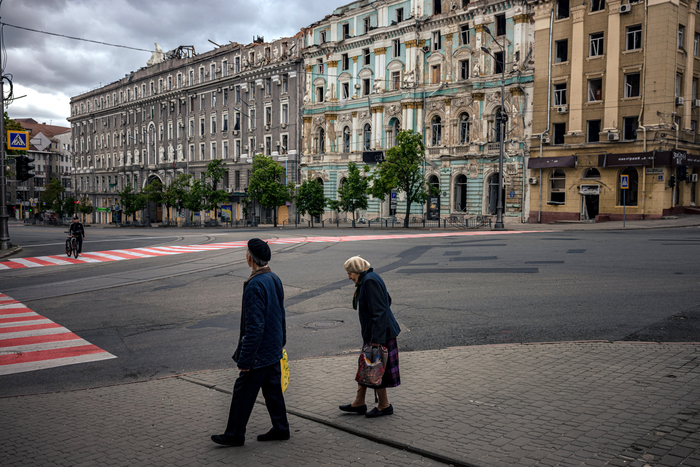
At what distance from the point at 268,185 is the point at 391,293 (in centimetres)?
4420

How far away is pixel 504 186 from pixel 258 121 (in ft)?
105

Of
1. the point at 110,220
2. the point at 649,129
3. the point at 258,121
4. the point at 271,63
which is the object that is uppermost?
the point at 271,63

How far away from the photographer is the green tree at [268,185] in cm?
5581

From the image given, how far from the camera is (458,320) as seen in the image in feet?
33.4

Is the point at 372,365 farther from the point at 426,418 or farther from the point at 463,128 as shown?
the point at 463,128

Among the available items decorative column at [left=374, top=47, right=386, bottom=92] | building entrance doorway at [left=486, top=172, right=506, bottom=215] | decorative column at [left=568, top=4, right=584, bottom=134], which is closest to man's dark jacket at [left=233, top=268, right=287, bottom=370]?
decorative column at [left=568, top=4, right=584, bottom=134]

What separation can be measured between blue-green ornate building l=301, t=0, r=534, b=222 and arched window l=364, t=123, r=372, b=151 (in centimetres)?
10

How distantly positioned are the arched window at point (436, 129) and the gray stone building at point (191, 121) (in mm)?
16799

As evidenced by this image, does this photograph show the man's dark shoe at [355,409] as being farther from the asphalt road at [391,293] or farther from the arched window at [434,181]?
the arched window at [434,181]

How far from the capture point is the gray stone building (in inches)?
2463

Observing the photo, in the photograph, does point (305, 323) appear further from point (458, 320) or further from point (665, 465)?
point (665, 465)

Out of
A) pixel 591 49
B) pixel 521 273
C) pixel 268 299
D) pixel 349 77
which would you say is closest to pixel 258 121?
pixel 349 77

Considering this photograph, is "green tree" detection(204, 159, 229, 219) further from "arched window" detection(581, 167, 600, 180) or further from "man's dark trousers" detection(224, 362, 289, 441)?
"man's dark trousers" detection(224, 362, 289, 441)

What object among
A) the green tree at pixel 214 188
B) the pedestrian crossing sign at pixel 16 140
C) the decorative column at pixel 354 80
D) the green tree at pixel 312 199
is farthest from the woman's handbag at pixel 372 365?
the green tree at pixel 214 188
